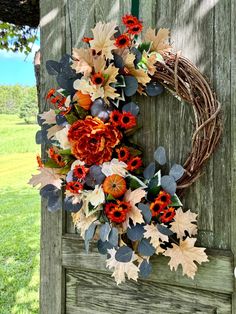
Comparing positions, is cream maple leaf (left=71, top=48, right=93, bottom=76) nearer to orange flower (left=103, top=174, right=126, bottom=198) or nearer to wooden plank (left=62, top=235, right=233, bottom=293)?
orange flower (left=103, top=174, right=126, bottom=198)

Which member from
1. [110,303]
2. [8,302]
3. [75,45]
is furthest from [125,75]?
[8,302]

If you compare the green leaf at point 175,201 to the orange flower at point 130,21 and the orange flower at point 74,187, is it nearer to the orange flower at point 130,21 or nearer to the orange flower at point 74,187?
the orange flower at point 74,187

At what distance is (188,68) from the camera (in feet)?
4.57

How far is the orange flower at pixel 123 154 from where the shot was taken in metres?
1.41

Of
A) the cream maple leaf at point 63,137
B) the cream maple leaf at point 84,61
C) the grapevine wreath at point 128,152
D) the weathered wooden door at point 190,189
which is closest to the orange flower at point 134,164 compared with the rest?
the grapevine wreath at point 128,152

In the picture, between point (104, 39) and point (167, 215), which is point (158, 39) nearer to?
point (104, 39)

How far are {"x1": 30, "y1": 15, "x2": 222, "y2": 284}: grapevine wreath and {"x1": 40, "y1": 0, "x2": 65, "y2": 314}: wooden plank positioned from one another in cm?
26

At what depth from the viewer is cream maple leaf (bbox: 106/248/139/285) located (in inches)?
56.2

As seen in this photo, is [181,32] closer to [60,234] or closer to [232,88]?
[232,88]

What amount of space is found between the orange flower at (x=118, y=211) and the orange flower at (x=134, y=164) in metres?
0.13

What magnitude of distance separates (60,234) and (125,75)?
2.31 ft

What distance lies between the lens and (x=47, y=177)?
1554mm

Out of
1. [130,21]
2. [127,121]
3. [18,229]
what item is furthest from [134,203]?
[18,229]

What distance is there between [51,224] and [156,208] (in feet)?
1.82
